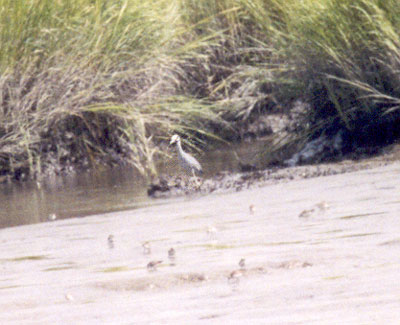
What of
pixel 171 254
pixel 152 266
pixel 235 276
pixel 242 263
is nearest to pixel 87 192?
pixel 171 254

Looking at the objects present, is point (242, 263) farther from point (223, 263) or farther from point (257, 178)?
point (257, 178)

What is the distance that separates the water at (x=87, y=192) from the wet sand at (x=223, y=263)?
58cm

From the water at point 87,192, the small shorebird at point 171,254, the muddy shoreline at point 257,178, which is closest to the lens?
the small shorebird at point 171,254

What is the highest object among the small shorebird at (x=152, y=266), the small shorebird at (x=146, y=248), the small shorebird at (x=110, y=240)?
the small shorebird at (x=110, y=240)

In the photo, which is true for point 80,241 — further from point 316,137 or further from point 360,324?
point 316,137

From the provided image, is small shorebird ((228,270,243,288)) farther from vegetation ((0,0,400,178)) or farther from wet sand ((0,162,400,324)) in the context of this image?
vegetation ((0,0,400,178))

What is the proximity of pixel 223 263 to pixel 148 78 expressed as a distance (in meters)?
6.67

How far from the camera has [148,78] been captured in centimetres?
1120

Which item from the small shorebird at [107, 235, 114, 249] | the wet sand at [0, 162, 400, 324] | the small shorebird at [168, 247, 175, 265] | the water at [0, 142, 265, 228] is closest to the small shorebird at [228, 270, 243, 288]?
the wet sand at [0, 162, 400, 324]

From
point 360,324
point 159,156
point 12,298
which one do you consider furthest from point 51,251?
point 159,156

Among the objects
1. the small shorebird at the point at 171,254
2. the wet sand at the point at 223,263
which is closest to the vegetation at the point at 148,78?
the wet sand at the point at 223,263

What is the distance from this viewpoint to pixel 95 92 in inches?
418

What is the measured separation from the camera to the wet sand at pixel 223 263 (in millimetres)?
3748

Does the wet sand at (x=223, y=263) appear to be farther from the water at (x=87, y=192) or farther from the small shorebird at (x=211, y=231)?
the water at (x=87, y=192)
